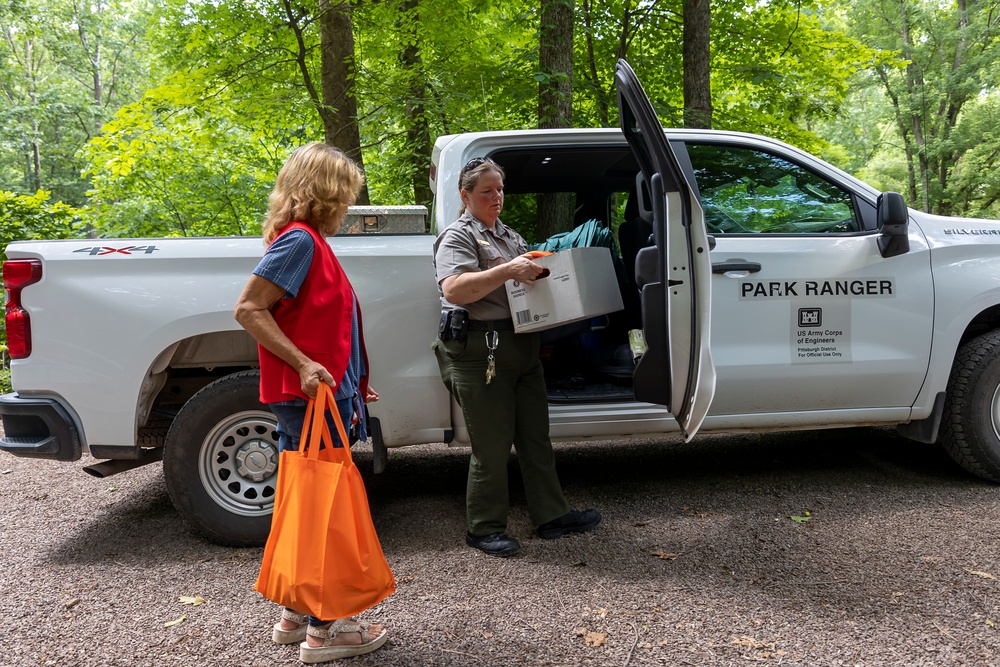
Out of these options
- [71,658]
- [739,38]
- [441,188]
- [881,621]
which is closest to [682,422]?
[881,621]

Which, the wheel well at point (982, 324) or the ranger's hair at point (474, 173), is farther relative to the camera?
the wheel well at point (982, 324)

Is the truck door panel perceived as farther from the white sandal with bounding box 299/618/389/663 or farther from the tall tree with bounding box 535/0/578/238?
the tall tree with bounding box 535/0/578/238

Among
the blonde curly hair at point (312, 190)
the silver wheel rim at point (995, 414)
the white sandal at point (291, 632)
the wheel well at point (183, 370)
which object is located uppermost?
the blonde curly hair at point (312, 190)

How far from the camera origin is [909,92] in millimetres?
21219

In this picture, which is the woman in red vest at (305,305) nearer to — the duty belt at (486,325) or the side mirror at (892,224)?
the duty belt at (486,325)

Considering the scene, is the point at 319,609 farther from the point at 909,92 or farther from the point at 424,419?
the point at 909,92

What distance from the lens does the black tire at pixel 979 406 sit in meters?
4.09

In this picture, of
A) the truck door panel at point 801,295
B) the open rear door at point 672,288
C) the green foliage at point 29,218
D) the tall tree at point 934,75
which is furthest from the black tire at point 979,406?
the tall tree at point 934,75

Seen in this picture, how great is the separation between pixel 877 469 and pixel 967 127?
19.3 m

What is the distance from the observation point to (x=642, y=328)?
343cm

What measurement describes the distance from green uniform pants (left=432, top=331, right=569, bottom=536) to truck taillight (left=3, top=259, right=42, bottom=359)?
1839mm

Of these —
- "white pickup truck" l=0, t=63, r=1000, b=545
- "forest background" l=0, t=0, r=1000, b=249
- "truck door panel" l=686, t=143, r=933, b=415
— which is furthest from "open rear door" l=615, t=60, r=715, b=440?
"forest background" l=0, t=0, r=1000, b=249

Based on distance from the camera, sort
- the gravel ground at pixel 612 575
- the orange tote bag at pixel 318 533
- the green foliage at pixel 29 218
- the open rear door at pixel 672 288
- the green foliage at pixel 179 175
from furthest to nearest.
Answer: the green foliage at pixel 179 175, the green foliage at pixel 29 218, the open rear door at pixel 672 288, the gravel ground at pixel 612 575, the orange tote bag at pixel 318 533

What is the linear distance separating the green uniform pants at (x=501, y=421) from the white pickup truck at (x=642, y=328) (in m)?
0.27
